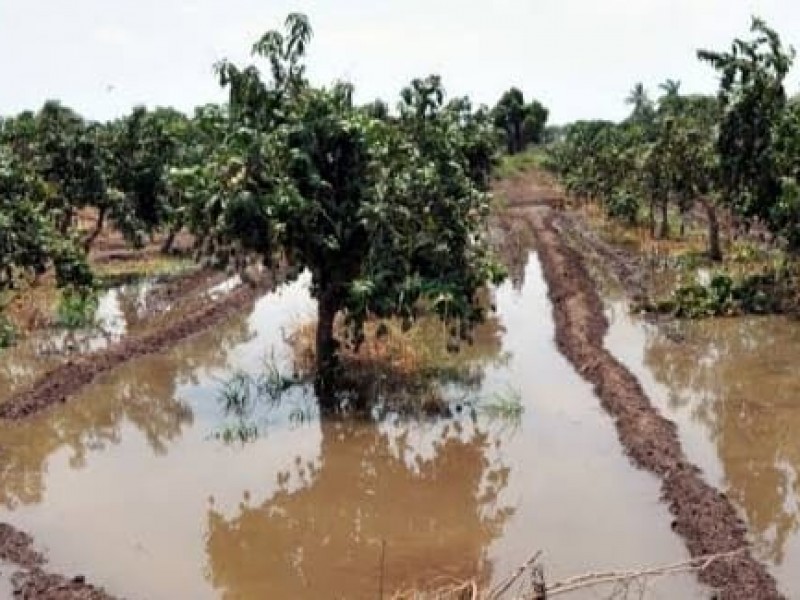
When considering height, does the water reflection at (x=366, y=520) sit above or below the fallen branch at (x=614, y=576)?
below

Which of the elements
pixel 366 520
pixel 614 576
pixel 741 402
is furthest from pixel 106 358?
pixel 614 576

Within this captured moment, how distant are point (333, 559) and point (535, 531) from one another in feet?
7.98

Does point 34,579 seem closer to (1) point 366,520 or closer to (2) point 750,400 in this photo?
(1) point 366,520

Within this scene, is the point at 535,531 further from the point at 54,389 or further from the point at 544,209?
the point at 544,209

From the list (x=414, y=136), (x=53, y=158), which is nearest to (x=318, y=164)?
(x=414, y=136)

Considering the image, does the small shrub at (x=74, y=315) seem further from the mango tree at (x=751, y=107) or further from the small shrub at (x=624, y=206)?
the small shrub at (x=624, y=206)

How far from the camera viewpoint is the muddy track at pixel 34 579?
11516 millimetres

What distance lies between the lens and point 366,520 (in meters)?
13.9

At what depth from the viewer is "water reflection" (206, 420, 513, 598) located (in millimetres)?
12172

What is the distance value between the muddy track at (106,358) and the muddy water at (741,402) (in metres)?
9.63

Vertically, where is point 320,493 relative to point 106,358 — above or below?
below

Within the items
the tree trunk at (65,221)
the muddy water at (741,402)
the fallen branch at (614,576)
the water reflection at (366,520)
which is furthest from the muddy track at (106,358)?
the fallen branch at (614,576)

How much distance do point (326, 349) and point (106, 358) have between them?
5.66 m

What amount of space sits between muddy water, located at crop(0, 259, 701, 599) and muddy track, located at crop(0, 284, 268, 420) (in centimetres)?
50
